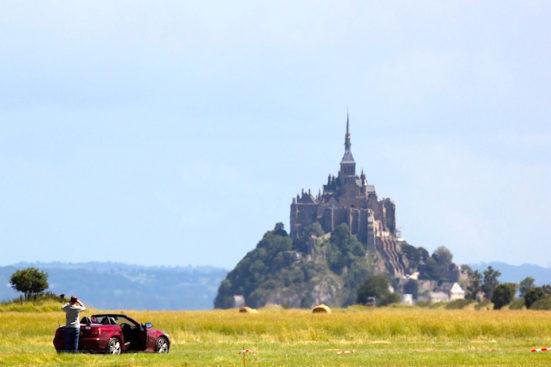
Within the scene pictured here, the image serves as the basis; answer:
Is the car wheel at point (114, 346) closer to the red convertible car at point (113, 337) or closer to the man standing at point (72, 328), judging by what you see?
the red convertible car at point (113, 337)

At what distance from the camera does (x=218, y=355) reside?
123ft

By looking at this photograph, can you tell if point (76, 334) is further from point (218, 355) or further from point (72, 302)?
point (218, 355)

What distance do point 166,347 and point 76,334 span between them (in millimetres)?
3992

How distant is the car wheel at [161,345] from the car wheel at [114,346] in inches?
68.3

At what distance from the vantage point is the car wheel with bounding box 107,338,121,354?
3675 cm

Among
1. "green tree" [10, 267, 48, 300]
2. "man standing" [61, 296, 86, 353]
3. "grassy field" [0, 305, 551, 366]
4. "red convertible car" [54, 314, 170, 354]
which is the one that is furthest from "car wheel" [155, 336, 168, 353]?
A: "green tree" [10, 267, 48, 300]

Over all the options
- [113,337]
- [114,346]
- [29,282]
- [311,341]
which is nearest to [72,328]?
[113,337]

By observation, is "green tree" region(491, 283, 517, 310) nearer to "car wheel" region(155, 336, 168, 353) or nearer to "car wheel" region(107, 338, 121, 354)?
"car wheel" region(155, 336, 168, 353)

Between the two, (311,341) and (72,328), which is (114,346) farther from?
(311,341)

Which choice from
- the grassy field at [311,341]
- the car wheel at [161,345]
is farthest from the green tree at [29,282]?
the car wheel at [161,345]

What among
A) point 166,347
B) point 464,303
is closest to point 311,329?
point 166,347

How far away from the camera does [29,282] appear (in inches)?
2965

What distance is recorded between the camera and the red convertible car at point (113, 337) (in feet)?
120

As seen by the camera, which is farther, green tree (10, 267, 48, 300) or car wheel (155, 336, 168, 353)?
green tree (10, 267, 48, 300)
